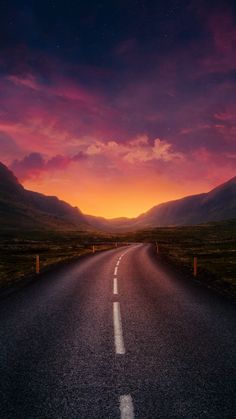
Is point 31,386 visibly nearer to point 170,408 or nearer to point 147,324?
point 170,408

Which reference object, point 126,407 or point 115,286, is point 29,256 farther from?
point 126,407

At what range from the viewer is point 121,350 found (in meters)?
6.32

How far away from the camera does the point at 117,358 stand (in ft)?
19.4

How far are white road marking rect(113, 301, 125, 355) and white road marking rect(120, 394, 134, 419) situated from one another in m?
1.73

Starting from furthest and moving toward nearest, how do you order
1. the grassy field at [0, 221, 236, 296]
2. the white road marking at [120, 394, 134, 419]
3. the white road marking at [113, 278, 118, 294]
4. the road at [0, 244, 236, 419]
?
the grassy field at [0, 221, 236, 296] < the white road marking at [113, 278, 118, 294] < the road at [0, 244, 236, 419] < the white road marking at [120, 394, 134, 419]

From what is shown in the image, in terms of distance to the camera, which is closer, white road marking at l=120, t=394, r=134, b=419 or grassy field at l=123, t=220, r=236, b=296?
white road marking at l=120, t=394, r=134, b=419

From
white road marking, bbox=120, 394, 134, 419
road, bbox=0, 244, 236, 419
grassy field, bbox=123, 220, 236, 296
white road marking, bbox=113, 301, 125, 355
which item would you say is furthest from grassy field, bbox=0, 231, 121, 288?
white road marking, bbox=120, 394, 134, 419

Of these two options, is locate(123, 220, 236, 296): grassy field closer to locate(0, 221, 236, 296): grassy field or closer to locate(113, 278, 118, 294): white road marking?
locate(0, 221, 236, 296): grassy field

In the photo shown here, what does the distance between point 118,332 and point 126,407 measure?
3.34 metres

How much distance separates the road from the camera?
4.27 m

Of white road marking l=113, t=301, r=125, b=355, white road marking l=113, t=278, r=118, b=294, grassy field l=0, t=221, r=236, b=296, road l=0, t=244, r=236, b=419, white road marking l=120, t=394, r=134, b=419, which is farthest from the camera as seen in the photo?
grassy field l=0, t=221, r=236, b=296

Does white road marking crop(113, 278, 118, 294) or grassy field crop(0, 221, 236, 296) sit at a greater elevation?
white road marking crop(113, 278, 118, 294)

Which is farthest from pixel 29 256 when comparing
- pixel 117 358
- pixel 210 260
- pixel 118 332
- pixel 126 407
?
pixel 126 407

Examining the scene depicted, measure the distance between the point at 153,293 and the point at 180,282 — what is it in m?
3.56
